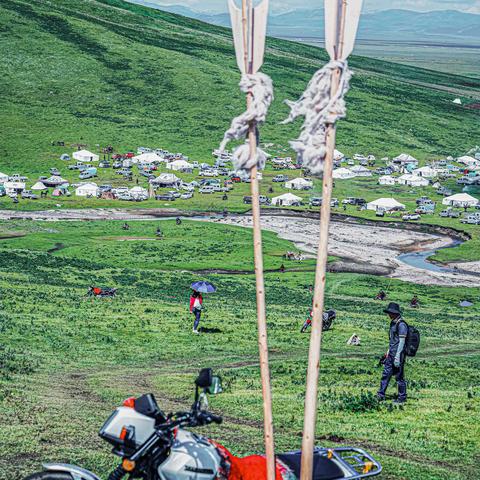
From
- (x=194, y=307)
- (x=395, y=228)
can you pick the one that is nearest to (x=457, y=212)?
(x=395, y=228)

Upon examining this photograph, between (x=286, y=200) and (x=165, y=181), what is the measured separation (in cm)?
2031

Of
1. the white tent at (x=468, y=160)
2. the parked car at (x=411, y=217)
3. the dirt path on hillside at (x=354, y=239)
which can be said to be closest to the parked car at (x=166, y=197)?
the dirt path on hillside at (x=354, y=239)

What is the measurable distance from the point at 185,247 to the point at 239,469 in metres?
71.5

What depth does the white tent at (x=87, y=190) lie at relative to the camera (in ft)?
370

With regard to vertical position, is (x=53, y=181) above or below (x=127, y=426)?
below

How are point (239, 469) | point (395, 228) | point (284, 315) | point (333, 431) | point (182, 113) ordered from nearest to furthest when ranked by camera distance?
point (239, 469) < point (333, 431) < point (284, 315) < point (395, 228) < point (182, 113)

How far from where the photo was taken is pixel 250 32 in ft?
29.0

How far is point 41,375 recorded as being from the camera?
2052 cm

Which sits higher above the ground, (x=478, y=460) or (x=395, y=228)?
(x=478, y=460)

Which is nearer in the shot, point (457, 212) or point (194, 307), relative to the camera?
point (194, 307)

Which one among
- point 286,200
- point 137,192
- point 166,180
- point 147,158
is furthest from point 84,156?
point 286,200

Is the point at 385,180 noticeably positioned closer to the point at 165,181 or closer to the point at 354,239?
the point at 165,181

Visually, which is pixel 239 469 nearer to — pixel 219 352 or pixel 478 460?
pixel 478 460

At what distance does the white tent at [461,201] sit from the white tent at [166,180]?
1557 inches
